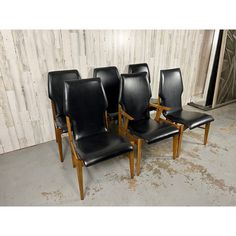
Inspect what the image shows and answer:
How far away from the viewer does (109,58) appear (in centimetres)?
277

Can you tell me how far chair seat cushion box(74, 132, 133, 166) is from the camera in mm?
1565

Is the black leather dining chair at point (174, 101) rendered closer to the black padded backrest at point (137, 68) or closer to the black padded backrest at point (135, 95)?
the black padded backrest at point (135, 95)

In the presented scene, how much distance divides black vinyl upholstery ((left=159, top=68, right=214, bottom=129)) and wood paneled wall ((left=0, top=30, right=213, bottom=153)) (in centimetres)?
79

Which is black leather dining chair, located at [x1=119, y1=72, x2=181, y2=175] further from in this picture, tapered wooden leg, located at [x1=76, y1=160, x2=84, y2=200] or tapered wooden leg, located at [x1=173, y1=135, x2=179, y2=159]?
tapered wooden leg, located at [x1=76, y1=160, x2=84, y2=200]

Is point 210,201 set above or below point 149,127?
below

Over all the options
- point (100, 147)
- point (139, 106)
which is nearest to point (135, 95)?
point (139, 106)

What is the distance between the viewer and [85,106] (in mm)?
1855

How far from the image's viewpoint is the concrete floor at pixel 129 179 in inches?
67.6

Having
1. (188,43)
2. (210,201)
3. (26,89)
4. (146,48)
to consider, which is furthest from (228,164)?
(26,89)

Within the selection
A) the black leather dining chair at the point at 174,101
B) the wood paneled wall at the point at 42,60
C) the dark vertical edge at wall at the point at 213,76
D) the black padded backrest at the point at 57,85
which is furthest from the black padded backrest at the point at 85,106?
the dark vertical edge at wall at the point at 213,76

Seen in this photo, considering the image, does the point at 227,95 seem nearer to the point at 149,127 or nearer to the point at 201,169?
the point at 201,169
